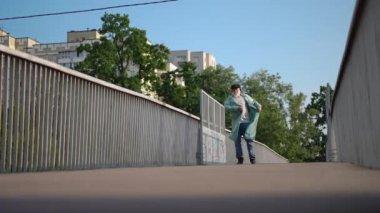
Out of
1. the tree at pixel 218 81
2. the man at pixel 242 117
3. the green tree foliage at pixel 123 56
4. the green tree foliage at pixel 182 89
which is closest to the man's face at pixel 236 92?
the man at pixel 242 117

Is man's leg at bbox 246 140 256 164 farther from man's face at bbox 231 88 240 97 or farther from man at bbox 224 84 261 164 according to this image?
man's face at bbox 231 88 240 97

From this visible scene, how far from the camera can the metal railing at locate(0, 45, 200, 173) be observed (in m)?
5.19

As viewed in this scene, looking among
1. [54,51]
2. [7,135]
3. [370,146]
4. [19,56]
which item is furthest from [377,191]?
[54,51]

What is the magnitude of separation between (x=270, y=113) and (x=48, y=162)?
165ft

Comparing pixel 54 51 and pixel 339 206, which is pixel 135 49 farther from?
pixel 54 51

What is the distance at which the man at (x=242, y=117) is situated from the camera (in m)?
9.72

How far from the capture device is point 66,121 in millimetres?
6316

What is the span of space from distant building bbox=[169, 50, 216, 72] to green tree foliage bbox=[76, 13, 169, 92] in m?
61.7

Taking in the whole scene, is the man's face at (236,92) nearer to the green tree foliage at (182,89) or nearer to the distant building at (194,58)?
the green tree foliage at (182,89)

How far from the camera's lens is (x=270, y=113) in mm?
54906

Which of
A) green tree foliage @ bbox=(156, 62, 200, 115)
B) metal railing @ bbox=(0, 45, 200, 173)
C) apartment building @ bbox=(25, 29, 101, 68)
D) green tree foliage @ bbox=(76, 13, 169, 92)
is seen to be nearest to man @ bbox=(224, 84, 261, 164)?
metal railing @ bbox=(0, 45, 200, 173)

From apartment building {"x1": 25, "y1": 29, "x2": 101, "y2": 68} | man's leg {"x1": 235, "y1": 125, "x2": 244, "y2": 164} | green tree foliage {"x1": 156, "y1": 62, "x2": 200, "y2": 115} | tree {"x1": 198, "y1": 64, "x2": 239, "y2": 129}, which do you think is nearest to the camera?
man's leg {"x1": 235, "y1": 125, "x2": 244, "y2": 164}

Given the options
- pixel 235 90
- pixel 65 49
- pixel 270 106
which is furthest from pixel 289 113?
pixel 235 90

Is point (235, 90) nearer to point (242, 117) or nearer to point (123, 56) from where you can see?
point (242, 117)
